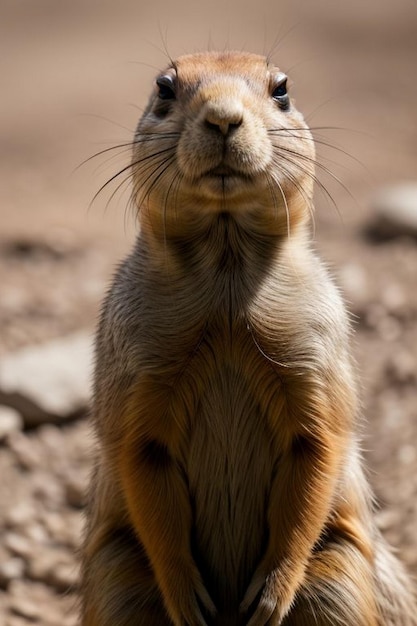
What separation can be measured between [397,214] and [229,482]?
19.0 ft

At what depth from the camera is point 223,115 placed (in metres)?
4.17

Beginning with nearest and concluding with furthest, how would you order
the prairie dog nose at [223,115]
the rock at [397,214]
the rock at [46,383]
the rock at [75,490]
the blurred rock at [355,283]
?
the prairie dog nose at [223,115], the rock at [75,490], the rock at [46,383], the blurred rock at [355,283], the rock at [397,214]

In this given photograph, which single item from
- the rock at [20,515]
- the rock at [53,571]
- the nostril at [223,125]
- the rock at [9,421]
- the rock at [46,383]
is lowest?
the rock at [53,571]

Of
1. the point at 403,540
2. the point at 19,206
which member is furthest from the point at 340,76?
the point at 403,540

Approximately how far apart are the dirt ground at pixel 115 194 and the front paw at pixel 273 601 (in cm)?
179

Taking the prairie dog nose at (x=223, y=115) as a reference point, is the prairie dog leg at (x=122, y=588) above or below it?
below

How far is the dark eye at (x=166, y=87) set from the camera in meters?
4.71

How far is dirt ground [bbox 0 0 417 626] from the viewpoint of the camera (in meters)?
6.75

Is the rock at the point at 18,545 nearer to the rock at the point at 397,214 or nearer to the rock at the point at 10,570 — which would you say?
the rock at the point at 10,570

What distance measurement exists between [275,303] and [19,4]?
19.5 m

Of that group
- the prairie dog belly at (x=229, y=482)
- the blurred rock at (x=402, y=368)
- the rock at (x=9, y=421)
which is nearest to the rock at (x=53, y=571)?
the rock at (x=9, y=421)

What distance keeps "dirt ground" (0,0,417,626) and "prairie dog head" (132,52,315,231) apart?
3.23 ft

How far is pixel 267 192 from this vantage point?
445 centimetres

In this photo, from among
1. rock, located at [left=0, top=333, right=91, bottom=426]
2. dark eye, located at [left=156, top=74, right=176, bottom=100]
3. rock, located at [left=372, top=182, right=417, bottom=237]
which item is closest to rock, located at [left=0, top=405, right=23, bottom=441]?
rock, located at [left=0, top=333, right=91, bottom=426]
